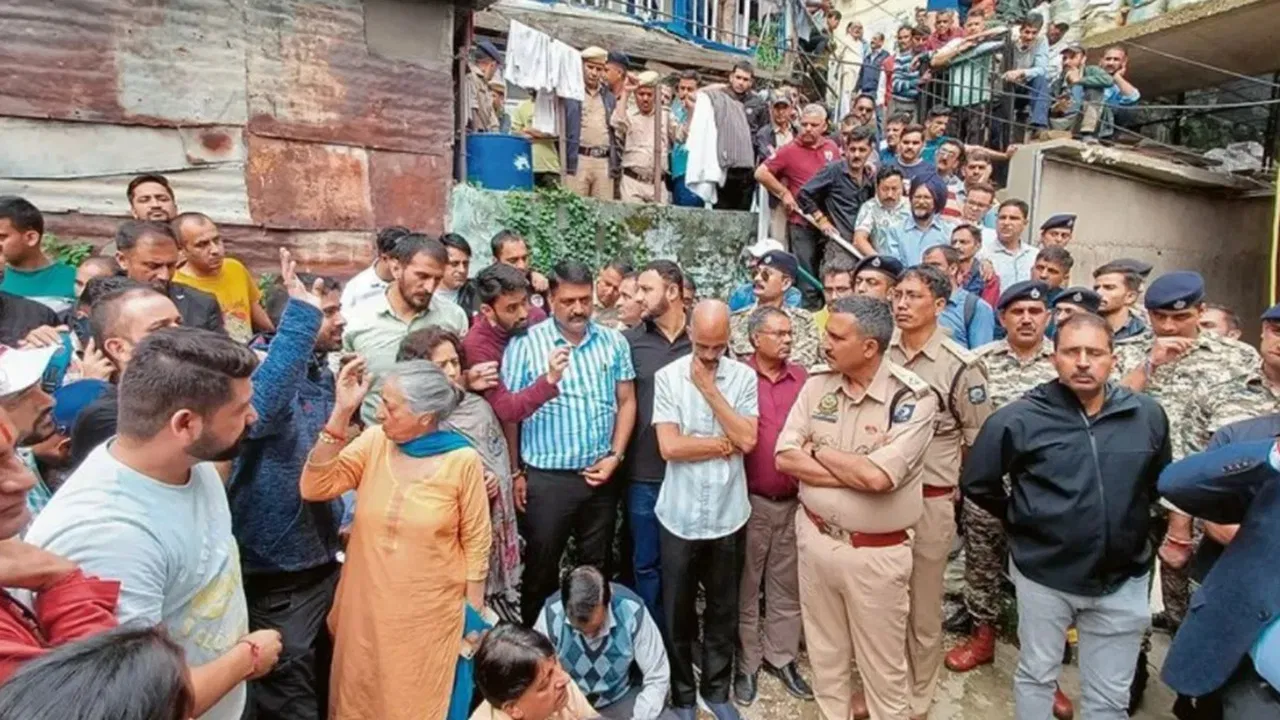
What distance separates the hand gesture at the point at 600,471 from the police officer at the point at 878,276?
5.65 feet

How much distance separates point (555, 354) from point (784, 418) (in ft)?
3.98

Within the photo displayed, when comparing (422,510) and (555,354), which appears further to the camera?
(555,354)

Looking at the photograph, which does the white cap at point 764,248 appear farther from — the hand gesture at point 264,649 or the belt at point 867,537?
the hand gesture at point 264,649

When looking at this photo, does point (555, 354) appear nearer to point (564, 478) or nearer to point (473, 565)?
point (564, 478)

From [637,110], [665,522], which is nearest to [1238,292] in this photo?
[637,110]

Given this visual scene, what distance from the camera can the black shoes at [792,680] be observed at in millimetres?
3855

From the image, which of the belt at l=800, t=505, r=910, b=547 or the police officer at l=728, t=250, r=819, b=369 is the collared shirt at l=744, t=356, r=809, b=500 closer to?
the belt at l=800, t=505, r=910, b=547

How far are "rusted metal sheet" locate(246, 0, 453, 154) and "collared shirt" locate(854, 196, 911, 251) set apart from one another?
12.0 ft

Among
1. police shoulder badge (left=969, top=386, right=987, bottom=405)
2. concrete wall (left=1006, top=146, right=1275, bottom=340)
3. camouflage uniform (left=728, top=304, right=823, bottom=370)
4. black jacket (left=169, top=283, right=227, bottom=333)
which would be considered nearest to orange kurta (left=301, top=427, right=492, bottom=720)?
black jacket (left=169, top=283, right=227, bottom=333)

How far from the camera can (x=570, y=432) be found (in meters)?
3.62

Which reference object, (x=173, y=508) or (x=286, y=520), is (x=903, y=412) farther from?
(x=173, y=508)

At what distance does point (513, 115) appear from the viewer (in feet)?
28.7

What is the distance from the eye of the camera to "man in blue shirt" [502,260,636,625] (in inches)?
143

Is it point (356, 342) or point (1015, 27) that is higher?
point (1015, 27)
